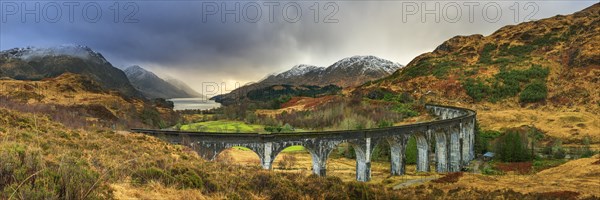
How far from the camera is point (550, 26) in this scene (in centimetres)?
12900

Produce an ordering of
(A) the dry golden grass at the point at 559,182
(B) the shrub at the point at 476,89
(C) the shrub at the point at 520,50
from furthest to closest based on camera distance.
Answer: (C) the shrub at the point at 520,50 → (B) the shrub at the point at 476,89 → (A) the dry golden grass at the point at 559,182

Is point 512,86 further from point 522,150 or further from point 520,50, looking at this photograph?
point 522,150

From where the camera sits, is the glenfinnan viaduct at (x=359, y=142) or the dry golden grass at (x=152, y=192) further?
the glenfinnan viaduct at (x=359, y=142)

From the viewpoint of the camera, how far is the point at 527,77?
99188 mm

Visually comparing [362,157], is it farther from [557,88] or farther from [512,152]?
[557,88]

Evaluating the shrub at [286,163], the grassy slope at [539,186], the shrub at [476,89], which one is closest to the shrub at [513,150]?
the grassy slope at [539,186]

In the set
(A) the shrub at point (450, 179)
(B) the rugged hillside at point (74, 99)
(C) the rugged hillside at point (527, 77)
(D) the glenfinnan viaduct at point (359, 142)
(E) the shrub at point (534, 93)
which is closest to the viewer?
(D) the glenfinnan viaduct at point (359, 142)

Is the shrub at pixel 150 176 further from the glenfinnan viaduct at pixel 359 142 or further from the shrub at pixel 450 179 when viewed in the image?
the shrub at pixel 450 179

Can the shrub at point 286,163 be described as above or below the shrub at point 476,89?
below

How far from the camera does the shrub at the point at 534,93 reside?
8794cm

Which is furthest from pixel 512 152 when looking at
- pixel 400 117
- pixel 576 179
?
pixel 400 117

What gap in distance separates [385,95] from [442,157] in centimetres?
6763

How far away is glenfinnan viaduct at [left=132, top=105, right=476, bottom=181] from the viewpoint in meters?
28.2

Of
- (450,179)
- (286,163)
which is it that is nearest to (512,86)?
(286,163)
